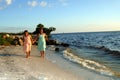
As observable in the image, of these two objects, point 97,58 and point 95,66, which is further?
point 97,58

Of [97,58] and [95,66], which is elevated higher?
[95,66]

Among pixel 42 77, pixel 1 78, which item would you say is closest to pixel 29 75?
pixel 42 77

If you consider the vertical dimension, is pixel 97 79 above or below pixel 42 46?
below

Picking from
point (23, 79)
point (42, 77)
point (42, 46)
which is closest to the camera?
point (23, 79)

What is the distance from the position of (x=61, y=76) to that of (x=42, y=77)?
3.70 feet

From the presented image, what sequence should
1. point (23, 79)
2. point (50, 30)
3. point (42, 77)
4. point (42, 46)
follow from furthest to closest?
point (50, 30) → point (42, 46) → point (42, 77) → point (23, 79)

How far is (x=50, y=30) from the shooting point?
252ft

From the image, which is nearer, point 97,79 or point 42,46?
point 97,79

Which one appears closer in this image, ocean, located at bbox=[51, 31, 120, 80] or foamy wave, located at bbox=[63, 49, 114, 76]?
foamy wave, located at bbox=[63, 49, 114, 76]

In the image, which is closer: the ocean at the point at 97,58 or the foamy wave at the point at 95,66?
the foamy wave at the point at 95,66

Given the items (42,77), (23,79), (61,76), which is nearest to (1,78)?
(23,79)

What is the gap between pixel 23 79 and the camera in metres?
10.3

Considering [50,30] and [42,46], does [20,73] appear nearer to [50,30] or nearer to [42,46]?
[42,46]

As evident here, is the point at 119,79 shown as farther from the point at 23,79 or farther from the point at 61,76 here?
the point at 23,79
